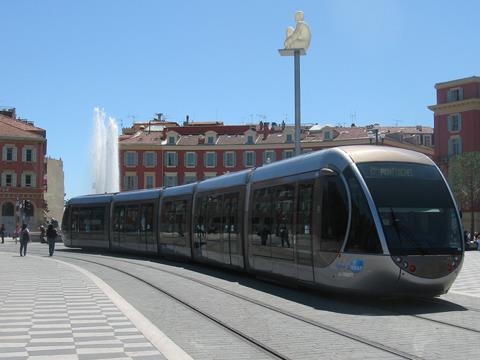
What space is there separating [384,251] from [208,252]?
10.4m

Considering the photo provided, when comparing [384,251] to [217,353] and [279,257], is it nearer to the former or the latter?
[279,257]

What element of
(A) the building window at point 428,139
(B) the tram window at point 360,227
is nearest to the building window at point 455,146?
(A) the building window at point 428,139

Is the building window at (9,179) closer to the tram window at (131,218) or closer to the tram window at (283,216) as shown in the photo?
the tram window at (131,218)

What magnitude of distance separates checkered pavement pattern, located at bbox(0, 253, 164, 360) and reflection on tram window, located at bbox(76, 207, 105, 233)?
15.6 m

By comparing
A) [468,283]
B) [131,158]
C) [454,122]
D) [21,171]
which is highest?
[454,122]

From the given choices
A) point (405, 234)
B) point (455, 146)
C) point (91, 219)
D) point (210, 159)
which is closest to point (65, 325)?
point (405, 234)

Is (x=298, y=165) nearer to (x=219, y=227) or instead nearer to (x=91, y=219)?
(x=219, y=227)

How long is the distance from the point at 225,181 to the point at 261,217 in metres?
3.66

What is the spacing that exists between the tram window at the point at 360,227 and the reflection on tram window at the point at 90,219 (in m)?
22.0

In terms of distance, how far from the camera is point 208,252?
22125mm

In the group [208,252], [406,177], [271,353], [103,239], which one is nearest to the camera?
[271,353]

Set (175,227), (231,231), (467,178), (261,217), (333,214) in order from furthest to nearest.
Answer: (467,178) → (175,227) → (231,231) → (261,217) → (333,214)

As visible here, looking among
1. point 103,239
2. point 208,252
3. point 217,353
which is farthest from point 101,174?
point 217,353

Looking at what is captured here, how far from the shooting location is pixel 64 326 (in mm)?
10625
